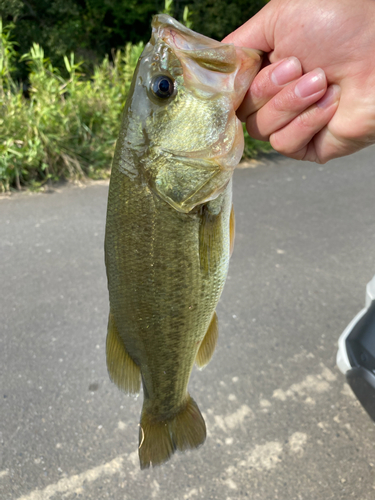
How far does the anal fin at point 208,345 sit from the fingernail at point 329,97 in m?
0.88

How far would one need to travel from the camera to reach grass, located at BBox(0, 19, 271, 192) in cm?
523

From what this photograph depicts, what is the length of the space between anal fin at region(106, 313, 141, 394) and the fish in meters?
0.10

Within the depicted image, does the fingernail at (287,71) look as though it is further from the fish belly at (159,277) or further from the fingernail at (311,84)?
the fish belly at (159,277)

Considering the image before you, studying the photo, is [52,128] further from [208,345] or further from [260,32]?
[208,345]

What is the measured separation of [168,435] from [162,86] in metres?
1.25

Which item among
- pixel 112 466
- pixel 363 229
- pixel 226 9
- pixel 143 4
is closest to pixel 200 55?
pixel 112 466

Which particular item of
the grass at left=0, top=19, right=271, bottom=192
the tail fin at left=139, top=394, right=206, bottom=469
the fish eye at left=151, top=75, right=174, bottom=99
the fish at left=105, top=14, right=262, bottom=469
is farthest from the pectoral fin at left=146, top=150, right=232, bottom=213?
the grass at left=0, top=19, right=271, bottom=192

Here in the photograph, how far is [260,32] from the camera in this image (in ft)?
4.65

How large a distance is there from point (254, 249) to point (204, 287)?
3011 millimetres

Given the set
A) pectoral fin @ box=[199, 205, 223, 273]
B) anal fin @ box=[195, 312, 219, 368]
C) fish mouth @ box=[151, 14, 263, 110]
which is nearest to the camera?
fish mouth @ box=[151, 14, 263, 110]

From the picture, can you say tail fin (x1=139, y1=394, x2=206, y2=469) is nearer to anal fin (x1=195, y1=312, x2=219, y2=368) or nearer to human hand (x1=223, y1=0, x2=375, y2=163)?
anal fin (x1=195, y1=312, x2=219, y2=368)

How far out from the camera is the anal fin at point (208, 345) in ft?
4.99

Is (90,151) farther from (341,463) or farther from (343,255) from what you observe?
(341,463)

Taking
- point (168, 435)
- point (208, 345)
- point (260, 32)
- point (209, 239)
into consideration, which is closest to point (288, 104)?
point (260, 32)
